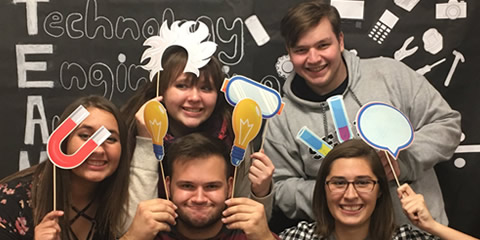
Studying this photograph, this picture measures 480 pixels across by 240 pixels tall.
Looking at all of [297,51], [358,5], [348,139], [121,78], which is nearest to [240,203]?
[348,139]

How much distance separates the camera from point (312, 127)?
203cm

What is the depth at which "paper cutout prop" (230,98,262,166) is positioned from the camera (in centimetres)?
162

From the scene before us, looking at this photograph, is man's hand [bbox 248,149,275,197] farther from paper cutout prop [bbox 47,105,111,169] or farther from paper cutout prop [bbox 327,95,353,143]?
paper cutout prop [bbox 47,105,111,169]

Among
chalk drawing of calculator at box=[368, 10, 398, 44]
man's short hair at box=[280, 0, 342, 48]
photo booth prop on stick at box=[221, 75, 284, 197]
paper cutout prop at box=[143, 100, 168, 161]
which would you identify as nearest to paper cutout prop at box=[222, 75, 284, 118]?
photo booth prop on stick at box=[221, 75, 284, 197]

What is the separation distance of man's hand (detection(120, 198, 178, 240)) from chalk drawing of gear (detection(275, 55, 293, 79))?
0.96 meters

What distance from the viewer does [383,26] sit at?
232 cm

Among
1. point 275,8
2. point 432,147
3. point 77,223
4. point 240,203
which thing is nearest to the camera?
point 240,203

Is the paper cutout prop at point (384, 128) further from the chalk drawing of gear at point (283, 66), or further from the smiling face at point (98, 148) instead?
the smiling face at point (98, 148)

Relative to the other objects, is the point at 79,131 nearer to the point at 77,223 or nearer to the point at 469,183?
the point at 77,223

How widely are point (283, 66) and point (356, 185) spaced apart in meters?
0.80

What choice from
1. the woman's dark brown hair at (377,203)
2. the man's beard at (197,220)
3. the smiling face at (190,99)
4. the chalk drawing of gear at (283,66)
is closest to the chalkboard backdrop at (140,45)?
the chalk drawing of gear at (283,66)

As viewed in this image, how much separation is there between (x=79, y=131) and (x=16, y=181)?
0.32 m

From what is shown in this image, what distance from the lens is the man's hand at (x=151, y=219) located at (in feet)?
5.10

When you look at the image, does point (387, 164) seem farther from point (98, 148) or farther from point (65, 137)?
point (65, 137)
